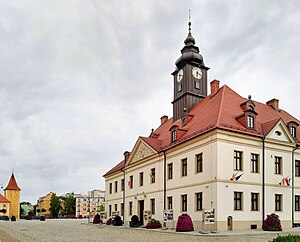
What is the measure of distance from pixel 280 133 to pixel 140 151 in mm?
14141

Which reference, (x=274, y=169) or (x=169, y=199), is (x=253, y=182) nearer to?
(x=274, y=169)

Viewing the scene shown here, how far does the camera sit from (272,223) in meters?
25.4

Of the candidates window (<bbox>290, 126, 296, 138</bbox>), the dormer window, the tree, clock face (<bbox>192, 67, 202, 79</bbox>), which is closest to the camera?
the dormer window

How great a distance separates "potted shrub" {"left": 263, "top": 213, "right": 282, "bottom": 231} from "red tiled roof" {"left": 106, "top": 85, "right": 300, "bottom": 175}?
575 cm

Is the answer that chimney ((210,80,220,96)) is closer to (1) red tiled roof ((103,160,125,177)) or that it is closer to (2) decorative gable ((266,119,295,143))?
(2) decorative gable ((266,119,295,143))

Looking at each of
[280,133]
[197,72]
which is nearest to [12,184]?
[197,72]

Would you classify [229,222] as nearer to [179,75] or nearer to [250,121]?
[250,121]

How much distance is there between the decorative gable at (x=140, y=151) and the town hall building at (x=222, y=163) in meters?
0.20

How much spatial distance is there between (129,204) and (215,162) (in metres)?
17.6

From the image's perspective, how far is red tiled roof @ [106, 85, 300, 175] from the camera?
27125mm

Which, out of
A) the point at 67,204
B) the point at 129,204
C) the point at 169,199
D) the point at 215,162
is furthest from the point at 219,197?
the point at 67,204

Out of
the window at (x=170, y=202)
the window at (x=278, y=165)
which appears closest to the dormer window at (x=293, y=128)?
the window at (x=278, y=165)

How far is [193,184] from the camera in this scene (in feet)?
93.2

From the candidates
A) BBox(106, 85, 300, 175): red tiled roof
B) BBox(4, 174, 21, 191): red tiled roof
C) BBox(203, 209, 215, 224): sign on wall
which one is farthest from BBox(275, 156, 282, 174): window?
BBox(4, 174, 21, 191): red tiled roof
